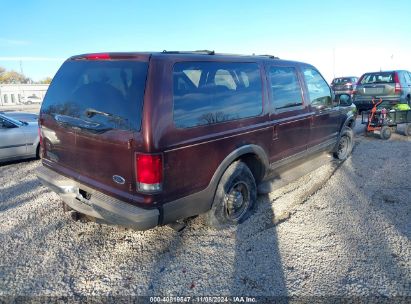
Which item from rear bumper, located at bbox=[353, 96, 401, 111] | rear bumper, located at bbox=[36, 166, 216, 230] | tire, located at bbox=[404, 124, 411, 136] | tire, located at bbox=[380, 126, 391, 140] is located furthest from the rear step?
rear bumper, located at bbox=[353, 96, 401, 111]

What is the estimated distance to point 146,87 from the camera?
2508mm

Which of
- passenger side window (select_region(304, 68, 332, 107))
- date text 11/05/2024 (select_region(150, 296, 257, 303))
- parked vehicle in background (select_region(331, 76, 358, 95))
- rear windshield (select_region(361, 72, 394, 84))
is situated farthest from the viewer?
parked vehicle in background (select_region(331, 76, 358, 95))

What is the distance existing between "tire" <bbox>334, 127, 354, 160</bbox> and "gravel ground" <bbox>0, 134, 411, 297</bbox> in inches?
65.9

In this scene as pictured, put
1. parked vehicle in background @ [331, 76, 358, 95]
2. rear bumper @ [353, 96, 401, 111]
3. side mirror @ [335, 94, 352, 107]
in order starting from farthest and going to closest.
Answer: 1. parked vehicle in background @ [331, 76, 358, 95]
2. rear bumper @ [353, 96, 401, 111]
3. side mirror @ [335, 94, 352, 107]

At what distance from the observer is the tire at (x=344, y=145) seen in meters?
6.06

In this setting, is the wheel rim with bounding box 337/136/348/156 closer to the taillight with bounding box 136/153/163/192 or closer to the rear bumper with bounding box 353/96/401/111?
the taillight with bounding box 136/153/163/192

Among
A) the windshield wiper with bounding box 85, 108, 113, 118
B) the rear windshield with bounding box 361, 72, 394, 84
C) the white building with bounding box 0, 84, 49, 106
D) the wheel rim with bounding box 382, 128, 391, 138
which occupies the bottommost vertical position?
the wheel rim with bounding box 382, 128, 391, 138

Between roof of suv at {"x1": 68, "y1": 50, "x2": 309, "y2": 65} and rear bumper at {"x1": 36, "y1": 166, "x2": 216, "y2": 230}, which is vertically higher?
roof of suv at {"x1": 68, "y1": 50, "x2": 309, "y2": 65}

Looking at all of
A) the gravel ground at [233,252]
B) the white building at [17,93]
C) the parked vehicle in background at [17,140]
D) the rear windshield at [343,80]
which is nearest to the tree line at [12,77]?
the white building at [17,93]

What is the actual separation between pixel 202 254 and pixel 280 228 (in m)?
1.03

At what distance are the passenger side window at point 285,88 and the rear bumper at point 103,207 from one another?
221 cm

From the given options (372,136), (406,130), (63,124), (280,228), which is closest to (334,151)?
(280,228)

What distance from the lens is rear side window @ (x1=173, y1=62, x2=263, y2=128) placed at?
9.01 ft

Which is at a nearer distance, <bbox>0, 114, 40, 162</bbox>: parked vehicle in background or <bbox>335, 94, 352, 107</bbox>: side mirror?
<bbox>335, 94, 352, 107</bbox>: side mirror
